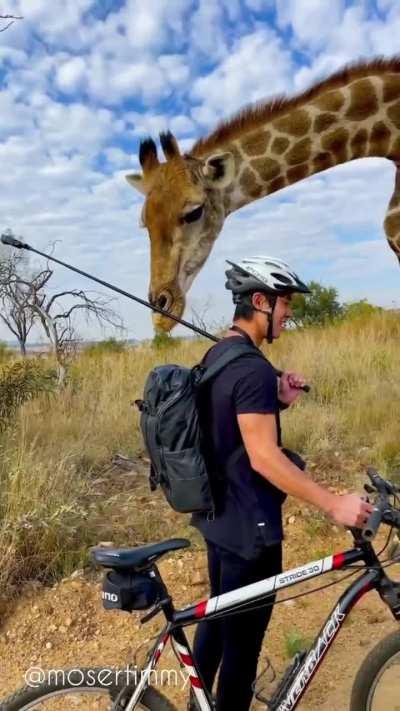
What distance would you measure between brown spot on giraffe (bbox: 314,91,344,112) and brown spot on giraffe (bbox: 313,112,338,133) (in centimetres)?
7

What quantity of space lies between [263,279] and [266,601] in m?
1.12

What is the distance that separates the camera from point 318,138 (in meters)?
6.52

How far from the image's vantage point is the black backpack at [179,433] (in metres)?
2.28

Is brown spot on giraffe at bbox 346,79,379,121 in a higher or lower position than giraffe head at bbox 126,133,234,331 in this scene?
higher

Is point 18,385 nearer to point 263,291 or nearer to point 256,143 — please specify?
point 256,143

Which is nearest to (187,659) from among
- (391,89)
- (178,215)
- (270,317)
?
(270,317)

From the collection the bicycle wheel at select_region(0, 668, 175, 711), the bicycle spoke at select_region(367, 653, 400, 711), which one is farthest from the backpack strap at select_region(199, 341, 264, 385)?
the bicycle spoke at select_region(367, 653, 400, 711)

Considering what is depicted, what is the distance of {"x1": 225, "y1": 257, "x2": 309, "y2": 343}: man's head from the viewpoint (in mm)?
2447

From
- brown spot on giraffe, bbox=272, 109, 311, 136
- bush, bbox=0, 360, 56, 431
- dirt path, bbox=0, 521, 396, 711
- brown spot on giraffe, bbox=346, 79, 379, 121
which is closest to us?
dirt path, bbox=0, 521, 396, 711

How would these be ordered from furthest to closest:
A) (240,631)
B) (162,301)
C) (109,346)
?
(109,346)
(162,301)
(240,631)

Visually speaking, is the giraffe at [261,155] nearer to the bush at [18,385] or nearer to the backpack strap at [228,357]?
the bush at [18,385]

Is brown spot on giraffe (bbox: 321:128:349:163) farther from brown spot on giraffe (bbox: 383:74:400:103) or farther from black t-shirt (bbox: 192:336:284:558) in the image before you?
black t-shirt (bbox: 192:336:284:558)

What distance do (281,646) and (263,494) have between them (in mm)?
1891

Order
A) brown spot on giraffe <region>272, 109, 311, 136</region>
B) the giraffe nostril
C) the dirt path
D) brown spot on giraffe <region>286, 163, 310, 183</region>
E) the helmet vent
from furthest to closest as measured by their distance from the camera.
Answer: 1. brown spot on giraffe <region>286, 163, 310, 183</region>
2. brown spot on giraffe <region>272, 109, 311, 136</region>
3. the giraffe nostril
4. the dirt path
5. the helmet vent
